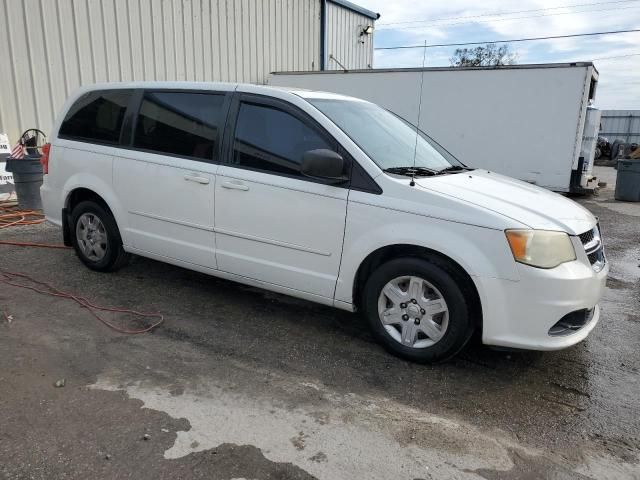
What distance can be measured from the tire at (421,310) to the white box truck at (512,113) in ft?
28.0

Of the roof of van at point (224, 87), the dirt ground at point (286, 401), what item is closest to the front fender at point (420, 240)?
the dirt ground at point (286, 401)

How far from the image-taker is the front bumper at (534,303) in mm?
3061

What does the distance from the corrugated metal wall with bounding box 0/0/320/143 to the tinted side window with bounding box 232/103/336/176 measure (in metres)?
7.17

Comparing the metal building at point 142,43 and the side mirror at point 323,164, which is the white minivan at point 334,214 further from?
the metal building at point 142,43

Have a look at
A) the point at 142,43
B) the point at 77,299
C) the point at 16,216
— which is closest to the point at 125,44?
the point at 142,43

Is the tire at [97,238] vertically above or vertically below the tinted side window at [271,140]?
below

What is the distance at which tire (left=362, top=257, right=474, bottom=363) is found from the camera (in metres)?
3.26

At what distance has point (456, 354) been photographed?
3.41m

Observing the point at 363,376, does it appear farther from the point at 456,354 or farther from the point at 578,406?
the point at 578,406

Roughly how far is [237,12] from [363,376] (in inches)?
492

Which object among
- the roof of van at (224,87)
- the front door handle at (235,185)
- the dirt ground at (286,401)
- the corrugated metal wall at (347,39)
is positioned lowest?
the dirt ground at (286,401)

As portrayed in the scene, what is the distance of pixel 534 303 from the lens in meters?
3.07

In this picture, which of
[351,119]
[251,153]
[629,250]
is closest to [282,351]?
[251,153]

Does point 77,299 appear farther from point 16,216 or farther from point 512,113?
point 512,113
